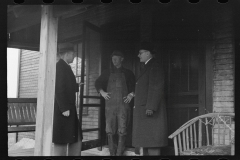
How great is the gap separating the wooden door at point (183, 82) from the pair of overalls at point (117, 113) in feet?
2.62

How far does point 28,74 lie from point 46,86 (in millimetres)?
5201

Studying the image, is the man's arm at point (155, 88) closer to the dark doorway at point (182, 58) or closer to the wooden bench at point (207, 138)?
the wooden bench at point (207, 138)

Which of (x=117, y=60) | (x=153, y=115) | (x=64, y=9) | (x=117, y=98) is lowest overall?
(x=153, y=115)

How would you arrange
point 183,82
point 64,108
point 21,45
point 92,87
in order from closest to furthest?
1. point 64,108
2. point 183,82
3. point 92,87
4. point 21,45

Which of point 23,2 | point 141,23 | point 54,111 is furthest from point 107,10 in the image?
point 54,111

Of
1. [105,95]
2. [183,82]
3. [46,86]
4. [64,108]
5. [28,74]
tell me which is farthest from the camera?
[28,74]

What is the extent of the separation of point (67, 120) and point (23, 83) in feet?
16.7

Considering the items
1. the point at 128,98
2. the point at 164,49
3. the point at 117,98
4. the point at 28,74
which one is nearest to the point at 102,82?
the point at 117,98

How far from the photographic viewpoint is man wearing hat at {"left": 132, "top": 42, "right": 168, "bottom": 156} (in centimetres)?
406

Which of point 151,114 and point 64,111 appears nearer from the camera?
point 151,114

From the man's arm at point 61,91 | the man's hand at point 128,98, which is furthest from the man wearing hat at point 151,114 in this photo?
the man's arm at point 61,91

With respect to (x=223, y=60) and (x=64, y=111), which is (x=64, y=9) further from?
(x=223, y=60)

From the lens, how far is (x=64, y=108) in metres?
4.24

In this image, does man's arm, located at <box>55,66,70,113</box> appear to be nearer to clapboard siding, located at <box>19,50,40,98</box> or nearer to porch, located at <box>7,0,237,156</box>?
porch, located at <box>7,0,237,156</box>
